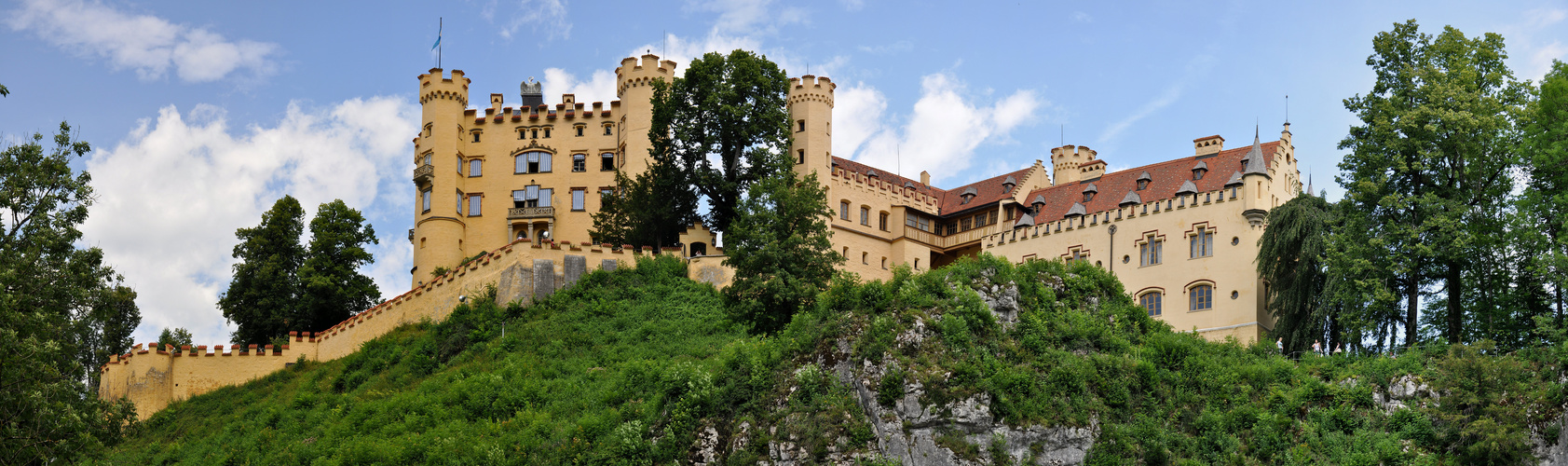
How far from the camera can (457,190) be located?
70062 millimetres

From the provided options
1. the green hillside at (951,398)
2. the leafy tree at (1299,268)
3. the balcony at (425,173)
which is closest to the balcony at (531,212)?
the balcony at (425,173)

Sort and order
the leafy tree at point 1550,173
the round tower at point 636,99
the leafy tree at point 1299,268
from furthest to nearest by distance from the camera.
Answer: the round tower at point 636,99 → the leafy tree at point 1299,268 → the leafy tree at point 1550,173

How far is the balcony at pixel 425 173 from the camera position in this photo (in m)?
69.9

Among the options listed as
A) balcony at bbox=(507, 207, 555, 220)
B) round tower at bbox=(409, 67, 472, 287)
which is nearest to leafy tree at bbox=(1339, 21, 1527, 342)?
balcony at bbox=(507, 207, 555, 220)

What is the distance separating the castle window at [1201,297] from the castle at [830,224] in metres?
0.10

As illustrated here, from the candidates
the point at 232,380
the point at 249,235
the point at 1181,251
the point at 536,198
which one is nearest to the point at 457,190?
the point at 536,198

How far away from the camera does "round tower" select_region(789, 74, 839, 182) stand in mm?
63156

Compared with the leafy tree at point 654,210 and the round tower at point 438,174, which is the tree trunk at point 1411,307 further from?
the round tower at point 438,174

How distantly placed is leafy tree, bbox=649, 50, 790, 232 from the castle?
216 centimetres

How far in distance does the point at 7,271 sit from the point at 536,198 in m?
36.6

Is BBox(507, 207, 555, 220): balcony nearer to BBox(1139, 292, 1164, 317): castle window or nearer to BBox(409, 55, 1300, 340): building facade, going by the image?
BBox(409, 55, 1300, 340): building facade

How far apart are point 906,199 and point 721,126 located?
11.5 metres

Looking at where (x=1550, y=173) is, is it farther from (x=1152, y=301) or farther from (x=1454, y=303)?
(x=1152, y=301)

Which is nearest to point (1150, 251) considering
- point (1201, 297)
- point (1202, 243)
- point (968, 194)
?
point (1202, 243)
